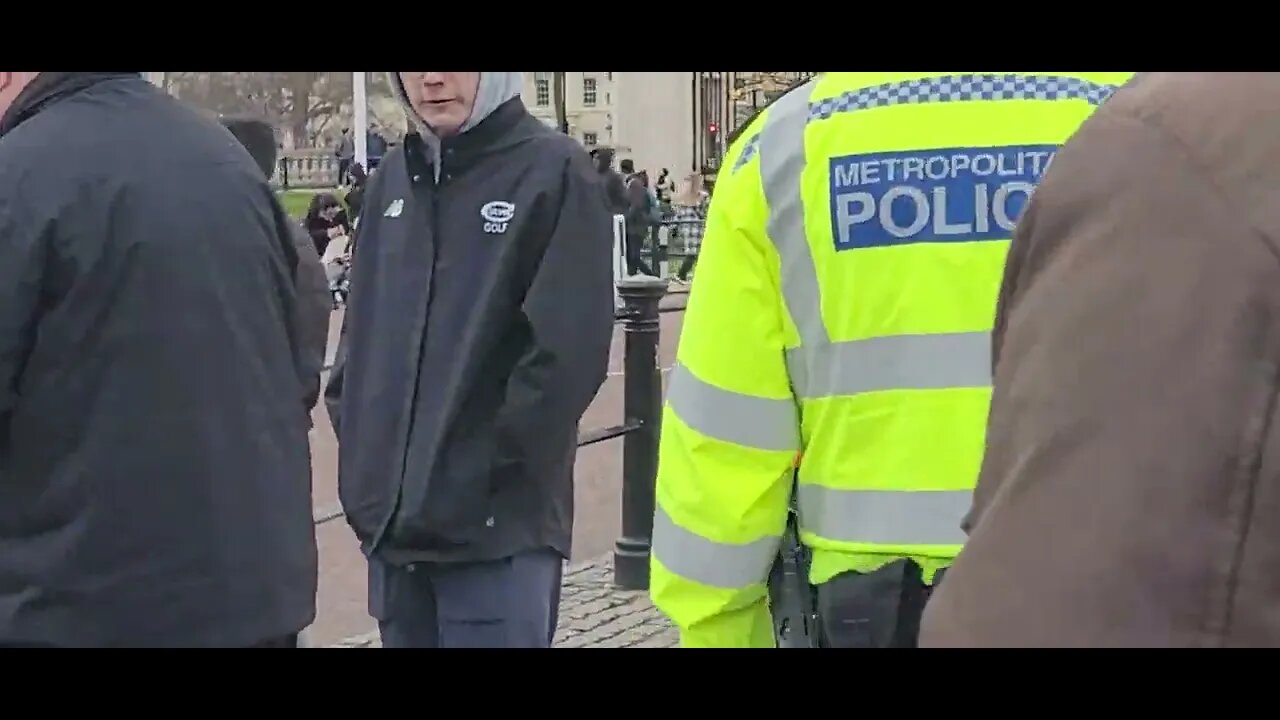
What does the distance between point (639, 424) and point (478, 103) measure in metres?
3.15

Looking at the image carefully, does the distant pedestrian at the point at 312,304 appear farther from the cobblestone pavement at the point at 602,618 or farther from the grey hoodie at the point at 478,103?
the cobblestone pavement at the point at 602,618

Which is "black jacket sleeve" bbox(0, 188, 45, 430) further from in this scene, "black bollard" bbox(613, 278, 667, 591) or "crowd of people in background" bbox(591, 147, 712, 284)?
"crowd of people in background" bbox(591, 147, 712, 284)

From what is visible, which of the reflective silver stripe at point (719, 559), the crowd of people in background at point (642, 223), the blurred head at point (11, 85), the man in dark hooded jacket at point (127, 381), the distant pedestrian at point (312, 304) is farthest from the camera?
the crowd of people in background at point (642, 223)

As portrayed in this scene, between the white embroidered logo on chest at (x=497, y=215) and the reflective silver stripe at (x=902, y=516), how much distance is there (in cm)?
128

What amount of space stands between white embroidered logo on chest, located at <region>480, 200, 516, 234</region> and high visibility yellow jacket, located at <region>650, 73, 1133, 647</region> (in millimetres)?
1041

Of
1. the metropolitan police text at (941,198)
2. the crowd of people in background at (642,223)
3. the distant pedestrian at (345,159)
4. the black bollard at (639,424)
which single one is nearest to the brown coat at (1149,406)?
the metropolitan police text at (941,198)

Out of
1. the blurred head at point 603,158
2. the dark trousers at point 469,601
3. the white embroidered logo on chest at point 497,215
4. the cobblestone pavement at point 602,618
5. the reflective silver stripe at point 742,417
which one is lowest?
the cobblestone pavement at point 602,618

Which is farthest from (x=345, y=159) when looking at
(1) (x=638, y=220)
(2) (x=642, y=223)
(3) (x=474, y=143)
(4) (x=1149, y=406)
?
(4) (x=1149, y=406)

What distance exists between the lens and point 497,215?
11.4 ft

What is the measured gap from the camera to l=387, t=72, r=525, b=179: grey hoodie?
11.4 feet

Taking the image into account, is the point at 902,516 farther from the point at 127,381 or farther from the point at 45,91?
the point at 45,91

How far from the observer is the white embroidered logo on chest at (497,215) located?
136 inches
